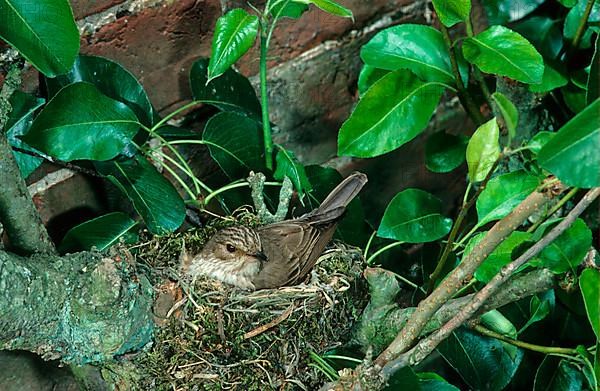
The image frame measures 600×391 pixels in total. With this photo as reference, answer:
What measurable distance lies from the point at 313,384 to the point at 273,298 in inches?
5.1

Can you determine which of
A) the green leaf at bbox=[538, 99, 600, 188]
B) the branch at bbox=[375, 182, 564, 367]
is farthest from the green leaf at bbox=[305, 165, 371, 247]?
the green leaf at bbox=[538, 99, 600, 188]

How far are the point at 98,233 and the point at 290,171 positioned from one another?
11.3 inches

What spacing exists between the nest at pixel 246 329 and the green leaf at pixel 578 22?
598mm

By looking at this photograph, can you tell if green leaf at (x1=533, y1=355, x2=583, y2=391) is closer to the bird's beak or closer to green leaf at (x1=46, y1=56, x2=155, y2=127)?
the bird's beak

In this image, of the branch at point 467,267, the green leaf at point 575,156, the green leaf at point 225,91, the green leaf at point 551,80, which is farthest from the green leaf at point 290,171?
the green leaf at point 575,156

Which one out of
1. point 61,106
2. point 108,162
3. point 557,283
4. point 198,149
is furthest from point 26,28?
point 557,283

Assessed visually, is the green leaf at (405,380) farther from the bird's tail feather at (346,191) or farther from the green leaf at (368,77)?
the green leaf at (368,77)

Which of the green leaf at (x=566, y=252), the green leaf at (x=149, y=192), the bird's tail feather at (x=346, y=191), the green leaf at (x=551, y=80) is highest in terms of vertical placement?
the green leaf at (x=149, y=192)

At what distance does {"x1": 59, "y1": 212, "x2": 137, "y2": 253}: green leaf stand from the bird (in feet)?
0.39

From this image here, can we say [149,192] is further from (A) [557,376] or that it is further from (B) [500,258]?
(A) [557,376]

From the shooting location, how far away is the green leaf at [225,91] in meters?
1.31

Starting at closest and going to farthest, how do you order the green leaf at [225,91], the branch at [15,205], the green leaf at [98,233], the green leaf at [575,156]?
the green leaf at [575,156]
the branch at [15,205]
the green leaf at [98,233]
the green leaf at [225,91]

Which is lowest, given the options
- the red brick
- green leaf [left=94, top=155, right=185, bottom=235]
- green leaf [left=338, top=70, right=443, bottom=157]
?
green leaf [left=94, top=155, right=185, bottom=235]

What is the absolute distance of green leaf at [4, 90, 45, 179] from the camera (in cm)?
114
